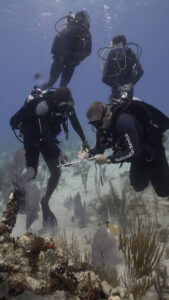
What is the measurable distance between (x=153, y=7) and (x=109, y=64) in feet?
137

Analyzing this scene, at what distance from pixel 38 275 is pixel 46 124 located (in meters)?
3.48

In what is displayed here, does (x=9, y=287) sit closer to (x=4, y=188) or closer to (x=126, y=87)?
(x=126, y=87)

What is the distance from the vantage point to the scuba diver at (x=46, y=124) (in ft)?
16.5

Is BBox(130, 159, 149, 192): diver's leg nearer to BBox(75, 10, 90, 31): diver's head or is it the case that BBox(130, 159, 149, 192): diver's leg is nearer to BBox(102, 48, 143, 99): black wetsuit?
BBox(102, 48, 143, 99): black wetsuit

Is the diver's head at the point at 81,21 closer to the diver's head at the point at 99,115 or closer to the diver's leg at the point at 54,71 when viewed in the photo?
the diver's leg at the point at 54,71

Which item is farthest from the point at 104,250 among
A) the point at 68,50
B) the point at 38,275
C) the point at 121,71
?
the point at 68,50

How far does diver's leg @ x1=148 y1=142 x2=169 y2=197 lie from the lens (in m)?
4.55

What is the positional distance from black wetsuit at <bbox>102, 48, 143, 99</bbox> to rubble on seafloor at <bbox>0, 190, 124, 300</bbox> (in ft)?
22.2

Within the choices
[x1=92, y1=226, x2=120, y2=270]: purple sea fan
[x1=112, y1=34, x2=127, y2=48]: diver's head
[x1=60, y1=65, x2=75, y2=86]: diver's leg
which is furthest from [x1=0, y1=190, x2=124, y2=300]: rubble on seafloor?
[x1=112, y1=34, x2=127, y2=48]: diver's head

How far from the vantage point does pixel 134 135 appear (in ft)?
11.5

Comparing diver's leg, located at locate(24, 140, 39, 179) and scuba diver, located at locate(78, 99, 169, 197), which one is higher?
scuba diver, located at locate(78, 99, 169, 197)

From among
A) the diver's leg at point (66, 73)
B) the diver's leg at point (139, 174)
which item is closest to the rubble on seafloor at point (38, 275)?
the diver's leg at point (139, 174)

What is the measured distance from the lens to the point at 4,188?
31.4 feet

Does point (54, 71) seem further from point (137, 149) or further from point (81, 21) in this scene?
point (137, 149)
